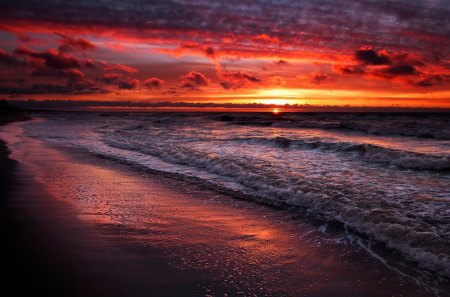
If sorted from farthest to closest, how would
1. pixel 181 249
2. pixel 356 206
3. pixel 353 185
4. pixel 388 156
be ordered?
pixel 388 156
pixel 353 185
pixel 356 206
pixel 181 249

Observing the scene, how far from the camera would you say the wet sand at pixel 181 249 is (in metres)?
3.98

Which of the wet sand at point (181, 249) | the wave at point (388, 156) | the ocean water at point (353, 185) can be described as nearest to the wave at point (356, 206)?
the ocean water at point (353, 185)

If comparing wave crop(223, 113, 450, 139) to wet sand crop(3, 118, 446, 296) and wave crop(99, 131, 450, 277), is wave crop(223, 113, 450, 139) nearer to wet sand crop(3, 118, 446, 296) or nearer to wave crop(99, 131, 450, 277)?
wave crop(99, 131, 450, 277)

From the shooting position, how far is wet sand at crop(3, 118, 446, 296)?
157 inches

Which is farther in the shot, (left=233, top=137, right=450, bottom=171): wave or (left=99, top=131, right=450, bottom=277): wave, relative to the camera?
(left=233, top=137, right=450, bottom=171): wave

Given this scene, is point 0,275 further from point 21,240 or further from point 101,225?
point 101,225

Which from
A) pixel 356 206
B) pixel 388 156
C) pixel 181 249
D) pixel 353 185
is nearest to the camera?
pixel 181 249

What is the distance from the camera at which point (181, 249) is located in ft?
16.6

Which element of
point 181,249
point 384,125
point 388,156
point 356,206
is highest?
point 384,125

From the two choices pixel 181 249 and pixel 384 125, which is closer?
pixel 181 249

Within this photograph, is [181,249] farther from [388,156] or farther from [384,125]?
[384,125]

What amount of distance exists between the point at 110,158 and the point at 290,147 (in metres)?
9.49

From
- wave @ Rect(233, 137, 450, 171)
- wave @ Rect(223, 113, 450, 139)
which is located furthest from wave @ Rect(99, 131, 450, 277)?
wave @ Rect(223, 113, 450, 139)

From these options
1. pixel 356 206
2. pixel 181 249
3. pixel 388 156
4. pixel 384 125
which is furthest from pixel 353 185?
pixel 384 125
